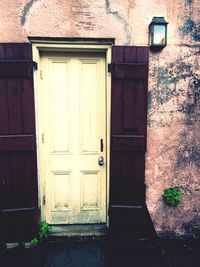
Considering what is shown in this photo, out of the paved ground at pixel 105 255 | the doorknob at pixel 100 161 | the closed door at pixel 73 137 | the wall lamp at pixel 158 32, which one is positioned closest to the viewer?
the paved ground at pixel 105 255

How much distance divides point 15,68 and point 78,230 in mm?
2624

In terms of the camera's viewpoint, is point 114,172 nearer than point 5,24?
No

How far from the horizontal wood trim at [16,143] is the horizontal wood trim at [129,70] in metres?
1.52

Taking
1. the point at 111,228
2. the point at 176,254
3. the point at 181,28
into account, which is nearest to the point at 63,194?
the point at 111,228

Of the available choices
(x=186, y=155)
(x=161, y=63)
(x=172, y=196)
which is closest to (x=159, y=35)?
(x=161, y=63)

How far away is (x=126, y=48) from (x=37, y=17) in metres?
1.31

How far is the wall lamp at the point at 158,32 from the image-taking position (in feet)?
12.5

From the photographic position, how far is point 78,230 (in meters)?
4.31

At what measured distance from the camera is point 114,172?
4090mm

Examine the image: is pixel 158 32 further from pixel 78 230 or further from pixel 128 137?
pixel 78 230

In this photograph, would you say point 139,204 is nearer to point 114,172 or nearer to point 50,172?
point 114,172

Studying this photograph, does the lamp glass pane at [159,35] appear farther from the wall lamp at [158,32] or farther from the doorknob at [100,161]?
the doorknob at [100,161]

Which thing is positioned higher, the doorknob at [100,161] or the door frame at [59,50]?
the door frame at [59,50]

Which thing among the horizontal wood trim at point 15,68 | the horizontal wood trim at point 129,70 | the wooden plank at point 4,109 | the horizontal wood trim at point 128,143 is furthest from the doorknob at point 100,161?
the horizontal wood trim at point 15,68
